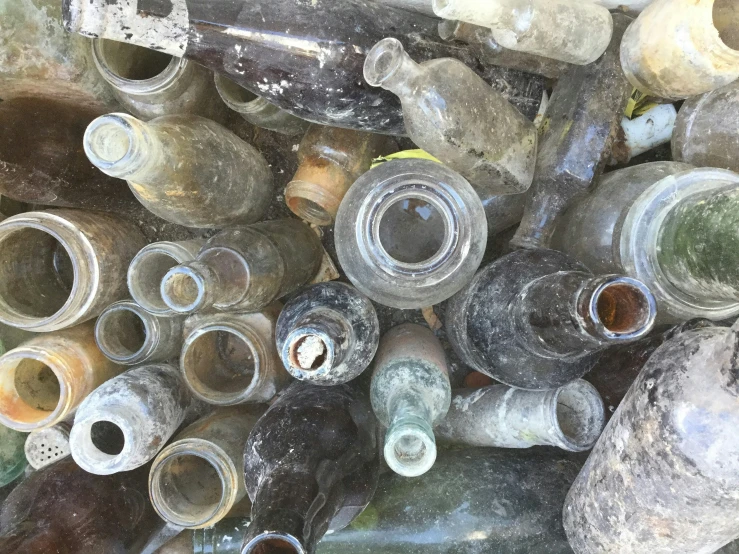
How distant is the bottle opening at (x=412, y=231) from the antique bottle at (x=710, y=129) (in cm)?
52

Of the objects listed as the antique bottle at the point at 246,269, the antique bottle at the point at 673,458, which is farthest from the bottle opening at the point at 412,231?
the antique bottle at the point at 673,458

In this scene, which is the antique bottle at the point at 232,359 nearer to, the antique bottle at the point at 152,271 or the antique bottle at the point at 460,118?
the antique bottle at the point at 152,271

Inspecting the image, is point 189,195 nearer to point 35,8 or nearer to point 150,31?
point 150,31

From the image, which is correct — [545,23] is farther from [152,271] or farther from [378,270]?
[152,271]

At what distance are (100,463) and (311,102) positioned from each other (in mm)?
762

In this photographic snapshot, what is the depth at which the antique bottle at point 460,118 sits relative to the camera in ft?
2.71

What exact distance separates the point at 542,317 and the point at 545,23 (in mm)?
539

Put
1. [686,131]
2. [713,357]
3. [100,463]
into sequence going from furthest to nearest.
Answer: [686,131], [100,463], [713,357]

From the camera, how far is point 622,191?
1021 mm

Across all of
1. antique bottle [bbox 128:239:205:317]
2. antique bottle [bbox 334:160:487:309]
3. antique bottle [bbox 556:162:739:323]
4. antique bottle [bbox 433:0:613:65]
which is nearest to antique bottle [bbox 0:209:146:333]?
antique bottle [bbox 128:239:205:317]

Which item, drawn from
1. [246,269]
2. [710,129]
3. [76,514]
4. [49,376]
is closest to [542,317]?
[246,269]

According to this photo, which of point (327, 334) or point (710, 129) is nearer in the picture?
point (327, 334)

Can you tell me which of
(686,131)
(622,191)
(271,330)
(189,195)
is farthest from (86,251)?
(686,131)

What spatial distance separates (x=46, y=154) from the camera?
1.13 metres
